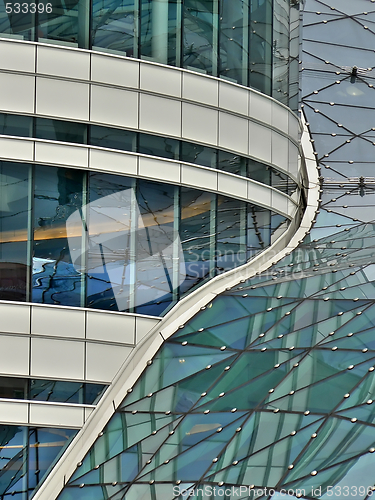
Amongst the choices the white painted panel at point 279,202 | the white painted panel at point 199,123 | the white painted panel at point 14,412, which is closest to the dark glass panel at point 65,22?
the white painted panel at point 199,123

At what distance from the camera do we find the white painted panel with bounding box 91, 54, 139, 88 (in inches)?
783

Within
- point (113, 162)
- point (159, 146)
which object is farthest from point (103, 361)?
point (159, 146)

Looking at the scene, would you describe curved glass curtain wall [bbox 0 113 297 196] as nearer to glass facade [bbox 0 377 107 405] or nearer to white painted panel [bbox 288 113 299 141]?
white painted panel [bbox 288 113 299 141]

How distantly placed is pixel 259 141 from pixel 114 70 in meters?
4.62

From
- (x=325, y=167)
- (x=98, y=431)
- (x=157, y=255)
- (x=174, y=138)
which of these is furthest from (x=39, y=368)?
(x=325, y=167)

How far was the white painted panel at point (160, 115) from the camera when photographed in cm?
2034

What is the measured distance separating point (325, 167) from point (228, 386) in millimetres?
12911

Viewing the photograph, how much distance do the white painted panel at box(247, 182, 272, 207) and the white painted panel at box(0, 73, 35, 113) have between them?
628cm

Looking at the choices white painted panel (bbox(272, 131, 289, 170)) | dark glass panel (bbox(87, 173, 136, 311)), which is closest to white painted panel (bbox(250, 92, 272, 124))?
white painted panel (bbox(272, 131, 289, 170))

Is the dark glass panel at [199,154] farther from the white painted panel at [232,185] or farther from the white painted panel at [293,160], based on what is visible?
the white painted panel at [293,160]

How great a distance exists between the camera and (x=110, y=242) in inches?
782

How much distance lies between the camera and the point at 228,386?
57.4ft

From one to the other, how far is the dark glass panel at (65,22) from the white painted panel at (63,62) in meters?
0.32

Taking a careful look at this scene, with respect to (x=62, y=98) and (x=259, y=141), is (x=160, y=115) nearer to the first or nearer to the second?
(x=62, y=98)
